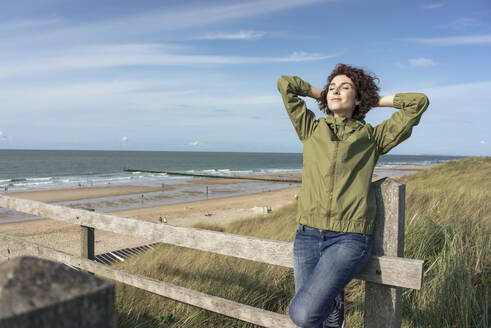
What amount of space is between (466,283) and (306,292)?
5.86 feet

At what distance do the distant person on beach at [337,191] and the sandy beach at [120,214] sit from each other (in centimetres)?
298

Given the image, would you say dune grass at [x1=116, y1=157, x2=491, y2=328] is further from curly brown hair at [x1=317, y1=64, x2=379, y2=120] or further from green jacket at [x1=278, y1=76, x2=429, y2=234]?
curly brown hair at [x1=317, y1=64, x2=379, y2=120]

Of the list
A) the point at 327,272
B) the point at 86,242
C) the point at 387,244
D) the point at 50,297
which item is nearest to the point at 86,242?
the point at 86,242

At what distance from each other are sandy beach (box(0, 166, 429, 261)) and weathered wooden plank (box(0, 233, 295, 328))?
843 millimetres

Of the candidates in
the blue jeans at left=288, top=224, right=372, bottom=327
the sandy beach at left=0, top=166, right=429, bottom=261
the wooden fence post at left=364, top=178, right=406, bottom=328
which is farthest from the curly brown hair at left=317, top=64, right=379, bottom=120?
the sandy beach at left=0, top=166, right=429, bottom=261

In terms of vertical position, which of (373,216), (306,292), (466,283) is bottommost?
(466,283)

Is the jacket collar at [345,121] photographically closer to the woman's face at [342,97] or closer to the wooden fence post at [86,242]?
the woman's face at [342,97]

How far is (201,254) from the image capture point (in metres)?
4.85

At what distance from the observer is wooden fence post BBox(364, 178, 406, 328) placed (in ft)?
5.85

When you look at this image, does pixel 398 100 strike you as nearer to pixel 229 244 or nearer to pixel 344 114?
pixel 344 114

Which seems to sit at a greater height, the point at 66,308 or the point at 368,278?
the point at 66,308

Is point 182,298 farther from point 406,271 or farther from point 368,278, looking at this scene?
point 406,271

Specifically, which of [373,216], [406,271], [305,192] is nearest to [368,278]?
[406,271]

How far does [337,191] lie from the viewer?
1.86 m
